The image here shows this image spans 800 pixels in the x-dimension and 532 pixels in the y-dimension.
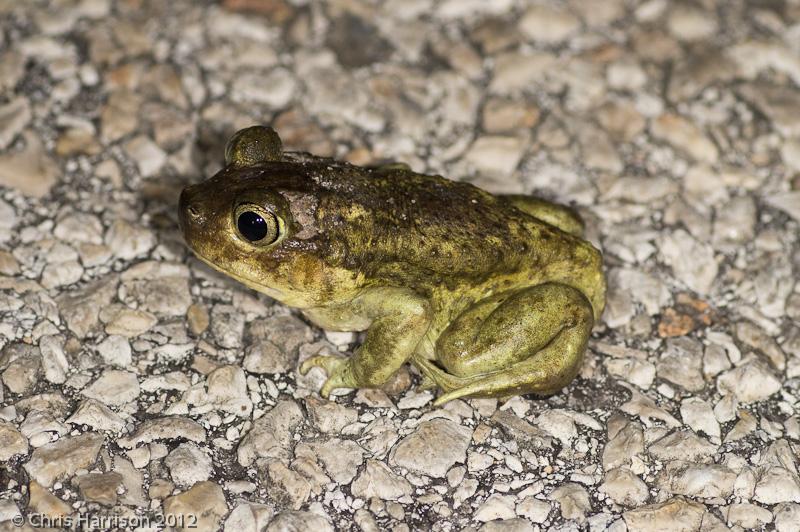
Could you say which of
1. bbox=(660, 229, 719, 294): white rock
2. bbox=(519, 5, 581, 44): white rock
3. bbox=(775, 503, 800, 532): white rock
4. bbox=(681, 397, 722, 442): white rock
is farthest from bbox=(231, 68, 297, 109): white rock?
bbox=(775, 503, 800, 532): white rock

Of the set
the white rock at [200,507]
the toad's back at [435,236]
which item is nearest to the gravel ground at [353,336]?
the white rock at [200,507]

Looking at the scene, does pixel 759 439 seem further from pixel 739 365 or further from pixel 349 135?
pixel 349 135

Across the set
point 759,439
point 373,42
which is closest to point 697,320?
point 759,439

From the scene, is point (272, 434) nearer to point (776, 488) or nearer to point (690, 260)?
point (776, 488)

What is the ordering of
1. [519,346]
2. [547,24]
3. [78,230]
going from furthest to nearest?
[547,24], [78,230], [519,346]

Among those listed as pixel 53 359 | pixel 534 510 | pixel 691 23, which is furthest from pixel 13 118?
pixel 691 23
